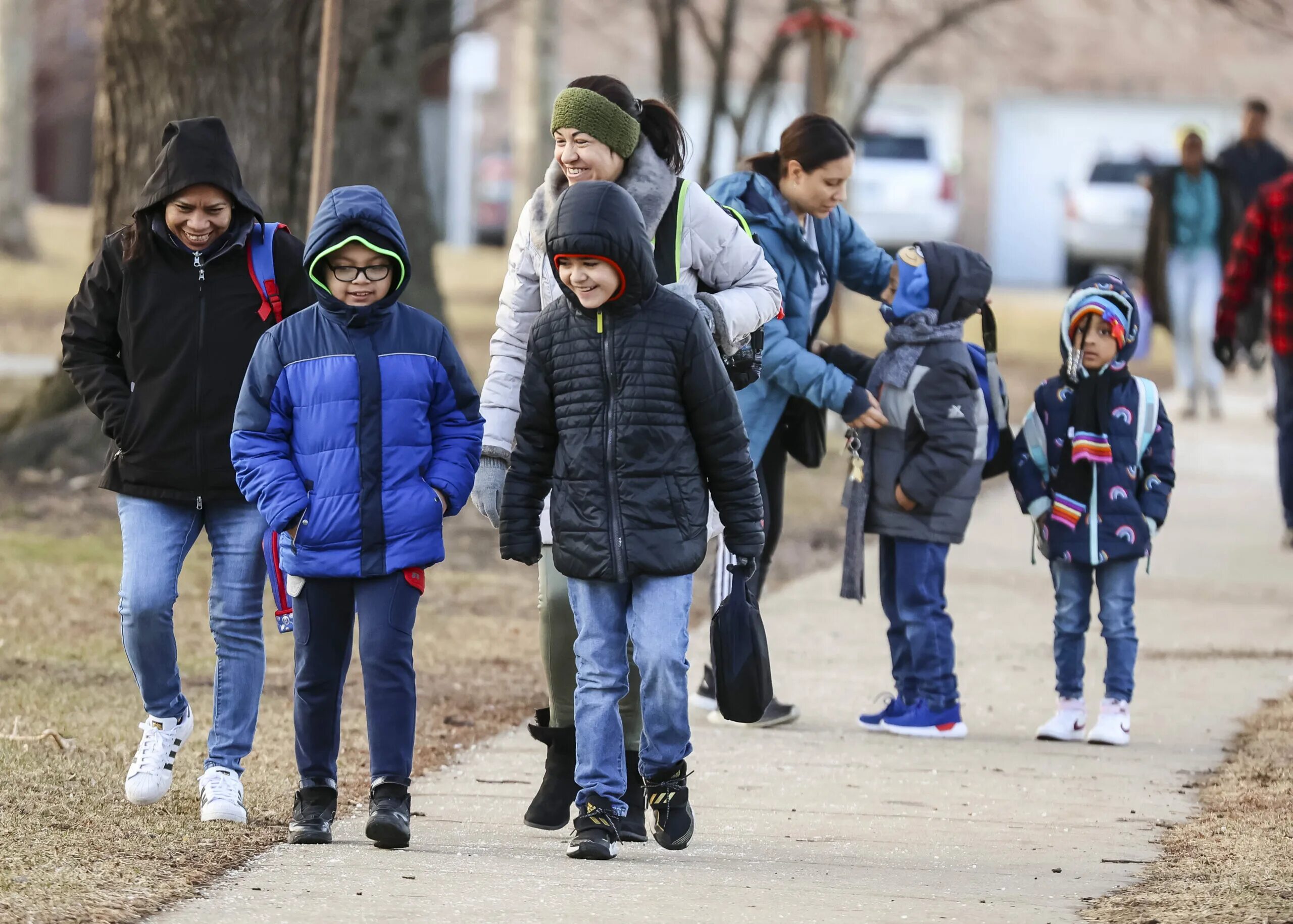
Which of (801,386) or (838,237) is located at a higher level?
(838,237)

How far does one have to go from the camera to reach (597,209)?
475cm

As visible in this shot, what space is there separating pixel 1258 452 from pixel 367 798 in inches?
388

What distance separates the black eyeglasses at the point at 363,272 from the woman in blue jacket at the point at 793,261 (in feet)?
5.35

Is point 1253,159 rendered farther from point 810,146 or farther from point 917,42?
point 810,146

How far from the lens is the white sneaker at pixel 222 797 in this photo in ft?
16.5

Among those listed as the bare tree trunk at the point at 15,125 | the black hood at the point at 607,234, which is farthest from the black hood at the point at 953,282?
the bare tree trunk at the point at 15,125

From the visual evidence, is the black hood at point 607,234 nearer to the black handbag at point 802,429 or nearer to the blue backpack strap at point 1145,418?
the black handbag at point 802,429

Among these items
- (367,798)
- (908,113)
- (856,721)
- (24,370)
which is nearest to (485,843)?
(367,798)

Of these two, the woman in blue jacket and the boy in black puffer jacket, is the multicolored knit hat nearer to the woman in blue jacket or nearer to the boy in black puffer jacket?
the woman in blue jacket

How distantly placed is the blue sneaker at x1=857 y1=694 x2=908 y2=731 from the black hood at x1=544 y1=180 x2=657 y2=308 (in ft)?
7.54

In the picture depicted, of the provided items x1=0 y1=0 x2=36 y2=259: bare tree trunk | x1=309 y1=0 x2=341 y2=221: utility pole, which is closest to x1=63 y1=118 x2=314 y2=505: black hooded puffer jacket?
x1=309 y1=0 x2=341 y2=221: utility pole

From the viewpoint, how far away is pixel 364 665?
4914 mm

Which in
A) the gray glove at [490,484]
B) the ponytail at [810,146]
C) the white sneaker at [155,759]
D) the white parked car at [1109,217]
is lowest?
the white sneaker at [155,759]

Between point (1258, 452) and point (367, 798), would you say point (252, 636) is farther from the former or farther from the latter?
point (1258, 452)
